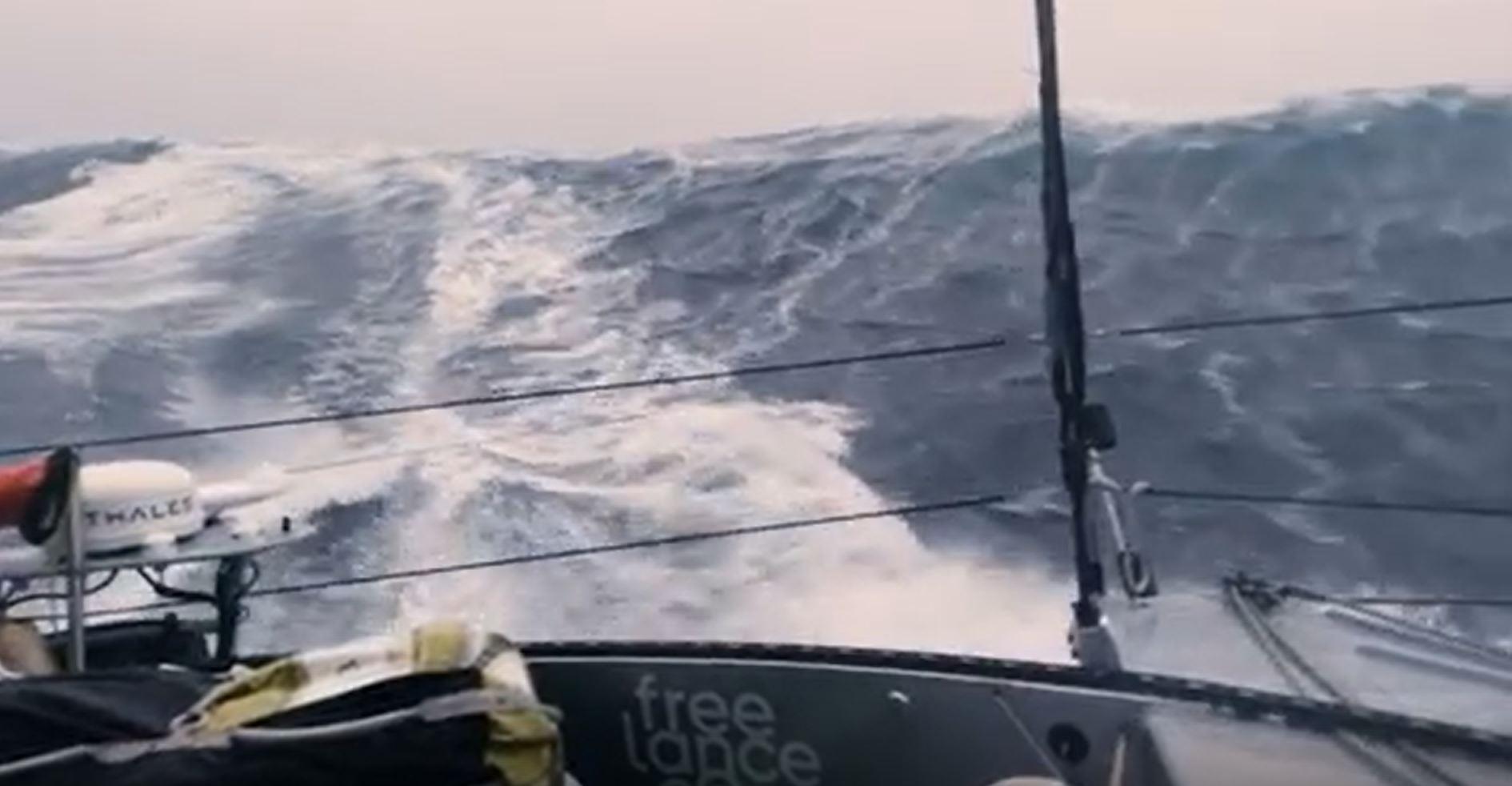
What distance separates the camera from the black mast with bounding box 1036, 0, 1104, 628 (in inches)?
94.6

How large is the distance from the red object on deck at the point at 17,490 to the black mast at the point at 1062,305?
1.21m

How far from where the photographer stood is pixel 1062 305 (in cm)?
246

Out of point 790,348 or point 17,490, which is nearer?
point 17,490

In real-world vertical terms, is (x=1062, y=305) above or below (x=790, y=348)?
above

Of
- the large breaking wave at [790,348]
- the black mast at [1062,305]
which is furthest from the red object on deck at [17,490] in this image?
the large breaking wave at [790,348]

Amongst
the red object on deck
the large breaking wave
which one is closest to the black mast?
the red object on deck

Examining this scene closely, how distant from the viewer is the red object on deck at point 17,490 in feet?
7.84

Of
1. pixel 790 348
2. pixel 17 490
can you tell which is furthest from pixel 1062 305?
Answer: pixel 790 348

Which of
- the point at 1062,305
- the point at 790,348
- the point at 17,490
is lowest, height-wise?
the point at 790,348

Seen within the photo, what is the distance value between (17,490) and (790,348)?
5963mm

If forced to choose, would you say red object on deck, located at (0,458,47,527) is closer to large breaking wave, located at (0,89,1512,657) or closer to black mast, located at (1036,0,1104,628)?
black mast, located at (1036,0,1104,628)

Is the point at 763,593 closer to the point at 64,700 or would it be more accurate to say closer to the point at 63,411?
the point at 63,411

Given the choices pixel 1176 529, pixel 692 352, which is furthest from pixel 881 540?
pixel 692 352

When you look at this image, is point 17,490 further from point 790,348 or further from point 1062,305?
point 790,348
